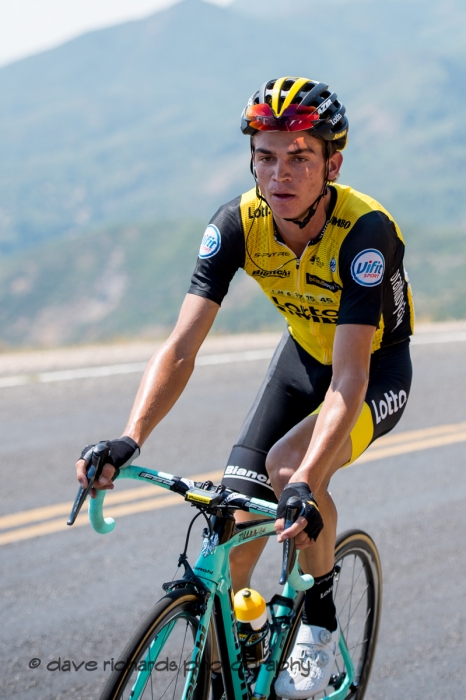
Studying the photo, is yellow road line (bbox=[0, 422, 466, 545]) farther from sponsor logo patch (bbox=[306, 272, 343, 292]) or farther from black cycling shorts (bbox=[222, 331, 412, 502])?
sponsor logo patch (bbox=[306, 272, 343, 292])

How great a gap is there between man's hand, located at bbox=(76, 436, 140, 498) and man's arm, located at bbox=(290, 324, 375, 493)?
0.52m

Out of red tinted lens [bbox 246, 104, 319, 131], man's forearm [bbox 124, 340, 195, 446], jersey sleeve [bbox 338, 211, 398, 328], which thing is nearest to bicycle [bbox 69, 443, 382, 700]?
man's forearm [bbox 124, 340, 195, 446]

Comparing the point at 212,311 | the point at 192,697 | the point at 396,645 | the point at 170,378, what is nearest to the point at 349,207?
the point at 212,311

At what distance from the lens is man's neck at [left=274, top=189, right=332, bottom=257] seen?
128 inches

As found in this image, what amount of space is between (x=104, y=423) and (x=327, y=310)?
5.05m

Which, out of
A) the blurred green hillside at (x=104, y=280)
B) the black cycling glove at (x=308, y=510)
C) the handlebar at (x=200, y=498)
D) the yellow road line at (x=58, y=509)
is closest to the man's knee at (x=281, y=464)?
the handlebar at (x=200, y=498)

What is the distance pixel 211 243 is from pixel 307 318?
0.51 m

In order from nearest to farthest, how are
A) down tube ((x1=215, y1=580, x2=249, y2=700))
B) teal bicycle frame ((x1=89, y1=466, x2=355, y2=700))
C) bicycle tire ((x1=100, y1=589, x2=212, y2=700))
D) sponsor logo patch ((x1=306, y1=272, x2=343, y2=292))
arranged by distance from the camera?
1. bicycle tire ((x1=100, y1=589, x2=212, y2=700))
2. teal bicycle frame ((x1=89, y1=466, x2=355, y2=700))
3. down tube ((x1=215, y1=580, x2=249, y2=700))
4. sponsor logo patch ((x1=306, y1=272, x2=343, y2=292))

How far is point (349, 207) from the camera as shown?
321 cm

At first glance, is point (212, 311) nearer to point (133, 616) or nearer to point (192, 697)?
point (192, 697)

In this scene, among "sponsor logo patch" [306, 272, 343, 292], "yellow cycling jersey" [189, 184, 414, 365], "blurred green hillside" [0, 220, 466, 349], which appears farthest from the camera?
"blurred green hillside" [0, 220, 466, 349]

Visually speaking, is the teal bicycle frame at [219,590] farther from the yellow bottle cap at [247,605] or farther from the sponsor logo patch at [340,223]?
the sponsor logo patch at [340,223]

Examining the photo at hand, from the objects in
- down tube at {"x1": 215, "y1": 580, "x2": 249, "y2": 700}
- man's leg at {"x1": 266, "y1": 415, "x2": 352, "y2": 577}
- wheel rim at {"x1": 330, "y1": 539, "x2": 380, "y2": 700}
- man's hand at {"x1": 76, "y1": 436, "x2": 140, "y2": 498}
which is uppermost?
man's hand at {"x1": 76, "y1": 436, "x2": 140, "y2": 498}

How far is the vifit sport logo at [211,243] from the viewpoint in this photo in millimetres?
3293
